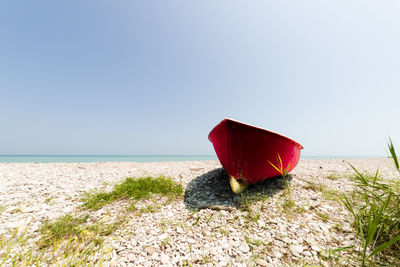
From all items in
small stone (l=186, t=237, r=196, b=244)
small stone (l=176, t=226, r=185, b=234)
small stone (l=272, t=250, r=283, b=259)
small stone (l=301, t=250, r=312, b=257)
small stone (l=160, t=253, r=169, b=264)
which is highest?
small stone (l=176, t=226, r=185, b=234)

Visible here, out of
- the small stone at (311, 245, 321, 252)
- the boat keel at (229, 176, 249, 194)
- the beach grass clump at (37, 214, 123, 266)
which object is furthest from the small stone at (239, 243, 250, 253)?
the beach grass clump at (37, 214, 123, 266)

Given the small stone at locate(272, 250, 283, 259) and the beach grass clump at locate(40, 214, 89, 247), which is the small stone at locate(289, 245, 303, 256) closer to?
the small stone at locate(272, 250, 283, 259)

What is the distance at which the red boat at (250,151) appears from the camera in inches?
142

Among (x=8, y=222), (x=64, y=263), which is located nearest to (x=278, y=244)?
(x=64, y=263)

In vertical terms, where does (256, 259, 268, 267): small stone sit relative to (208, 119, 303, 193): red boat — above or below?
below

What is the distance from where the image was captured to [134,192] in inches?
153

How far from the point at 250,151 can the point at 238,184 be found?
96 centimetres

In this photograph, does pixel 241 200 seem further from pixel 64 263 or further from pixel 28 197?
pixel 28 197

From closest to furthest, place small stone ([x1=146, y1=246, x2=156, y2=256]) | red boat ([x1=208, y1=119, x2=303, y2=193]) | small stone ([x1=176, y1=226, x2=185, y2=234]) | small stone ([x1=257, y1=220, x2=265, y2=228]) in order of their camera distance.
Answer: small stone ([x1=146, y1=246, x2=156, y2=256]) < small stone ([x1=176, y1=226, x2=185, y2=234]) < small stone ([x1=257, y1=220, x2=265, y2=228]) < red boat ([x1=208, y1=119, x2=303, y2=193])

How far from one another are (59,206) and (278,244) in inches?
186

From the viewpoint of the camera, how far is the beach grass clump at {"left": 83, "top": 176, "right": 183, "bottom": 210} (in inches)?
137

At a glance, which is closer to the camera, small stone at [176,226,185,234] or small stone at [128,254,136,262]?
small stone at [128,254,136,262]

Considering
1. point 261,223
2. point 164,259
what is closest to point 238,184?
point 261,223

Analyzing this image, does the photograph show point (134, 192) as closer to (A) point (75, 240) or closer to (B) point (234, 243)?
(A) point (75, 240)
